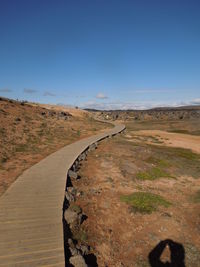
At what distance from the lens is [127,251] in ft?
28.2

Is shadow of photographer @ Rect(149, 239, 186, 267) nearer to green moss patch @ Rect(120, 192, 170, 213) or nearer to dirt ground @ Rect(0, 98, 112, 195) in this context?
green moss patch @ Rect(120, 192, 170, 213)

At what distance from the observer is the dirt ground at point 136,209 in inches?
342

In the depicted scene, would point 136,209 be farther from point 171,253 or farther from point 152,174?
point 152,174

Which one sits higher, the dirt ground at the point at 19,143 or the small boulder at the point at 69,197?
the dirt ground at the point at 19,143

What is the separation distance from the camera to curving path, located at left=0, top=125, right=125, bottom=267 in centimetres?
654

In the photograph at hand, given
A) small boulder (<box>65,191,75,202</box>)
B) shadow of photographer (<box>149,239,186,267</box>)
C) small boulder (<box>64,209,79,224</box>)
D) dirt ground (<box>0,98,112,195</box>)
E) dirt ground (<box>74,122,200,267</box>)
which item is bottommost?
shadow of photographer (<box>149,239,186,267</box>)

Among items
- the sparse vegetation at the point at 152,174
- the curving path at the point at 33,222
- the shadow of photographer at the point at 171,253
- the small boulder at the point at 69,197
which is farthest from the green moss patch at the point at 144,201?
the curving path at the point at 33,222

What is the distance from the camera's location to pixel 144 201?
1261 centimetres

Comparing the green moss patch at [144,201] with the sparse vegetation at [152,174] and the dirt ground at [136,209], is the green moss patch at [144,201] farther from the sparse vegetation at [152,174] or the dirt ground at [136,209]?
the sparse vegetation at [152,174]

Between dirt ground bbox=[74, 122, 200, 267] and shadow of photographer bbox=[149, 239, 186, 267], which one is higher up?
dirt ground bbox=[74, 122, 200, 267]

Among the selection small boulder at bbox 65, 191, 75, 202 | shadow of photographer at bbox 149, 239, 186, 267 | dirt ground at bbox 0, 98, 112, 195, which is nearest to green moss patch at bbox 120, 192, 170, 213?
shadow of photographer at bbox 149, 239, 186, 267

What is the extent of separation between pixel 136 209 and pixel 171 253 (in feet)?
10.5

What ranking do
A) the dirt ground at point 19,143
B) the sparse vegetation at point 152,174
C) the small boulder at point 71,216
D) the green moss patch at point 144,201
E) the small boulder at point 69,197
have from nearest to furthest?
the small boulder at point 71,216, the small boulder at point 69,197, the green moss patch at point 144,201, the dirt ground at point 19,143, the sparse vegetation at point 152,174

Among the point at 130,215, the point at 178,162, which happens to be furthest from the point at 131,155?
the point at 130,215
